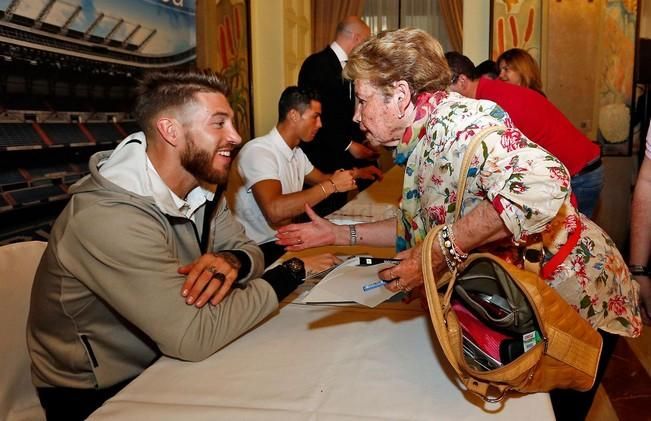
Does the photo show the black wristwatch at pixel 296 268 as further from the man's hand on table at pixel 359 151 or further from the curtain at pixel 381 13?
the curtain at pixel 381 13

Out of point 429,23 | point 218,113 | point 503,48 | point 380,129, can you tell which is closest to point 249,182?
point 218,113

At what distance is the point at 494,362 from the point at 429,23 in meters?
6.24

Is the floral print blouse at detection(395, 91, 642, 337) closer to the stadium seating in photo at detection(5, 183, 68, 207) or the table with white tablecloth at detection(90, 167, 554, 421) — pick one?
the table with white tablecloth at detection(90, 167, 554, 421)

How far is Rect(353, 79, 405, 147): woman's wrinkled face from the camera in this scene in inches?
55.5

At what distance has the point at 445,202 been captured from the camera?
1293mm

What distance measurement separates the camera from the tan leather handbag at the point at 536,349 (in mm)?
914

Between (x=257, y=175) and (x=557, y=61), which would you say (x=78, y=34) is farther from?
(x=557, y=61)

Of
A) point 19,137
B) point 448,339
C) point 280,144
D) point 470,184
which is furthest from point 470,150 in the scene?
point 280,144

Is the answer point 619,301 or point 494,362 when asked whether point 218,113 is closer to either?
point 494,362

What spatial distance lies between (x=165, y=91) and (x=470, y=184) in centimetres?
90

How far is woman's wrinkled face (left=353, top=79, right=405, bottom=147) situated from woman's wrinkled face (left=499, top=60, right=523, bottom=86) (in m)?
1.97

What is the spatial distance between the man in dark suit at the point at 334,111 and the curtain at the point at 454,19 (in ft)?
8.48

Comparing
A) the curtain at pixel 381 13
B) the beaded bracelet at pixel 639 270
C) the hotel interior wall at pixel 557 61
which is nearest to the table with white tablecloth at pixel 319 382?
the beaded bracelet at pixel 639 270

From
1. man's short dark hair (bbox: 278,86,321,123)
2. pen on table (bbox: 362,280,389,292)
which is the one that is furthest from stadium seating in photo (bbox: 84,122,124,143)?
pen on table (bbox: 362,280,389,292)
